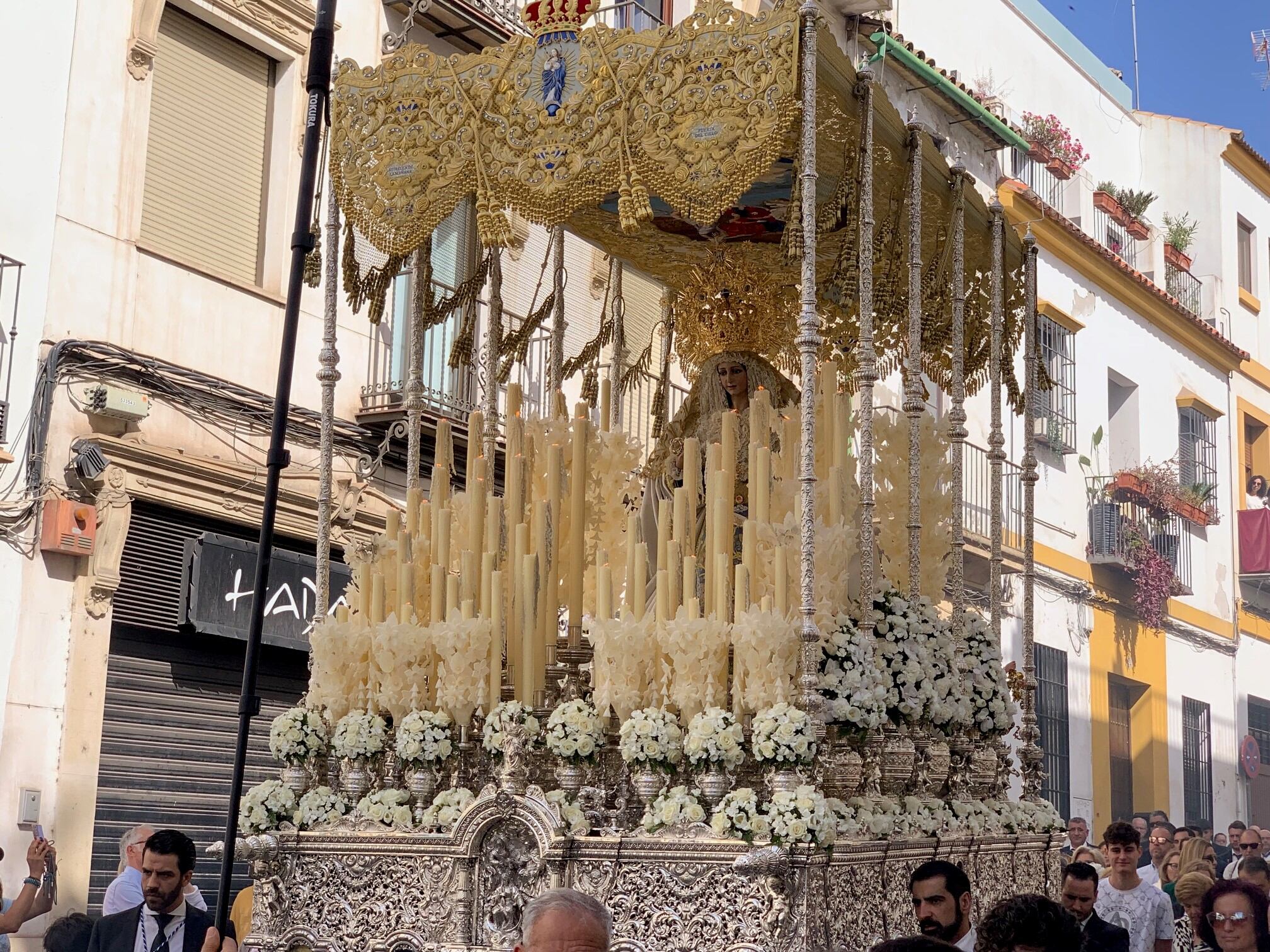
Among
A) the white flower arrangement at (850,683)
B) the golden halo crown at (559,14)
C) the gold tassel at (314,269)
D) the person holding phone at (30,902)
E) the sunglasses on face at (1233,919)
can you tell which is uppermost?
the golden halo crown at (559,14)

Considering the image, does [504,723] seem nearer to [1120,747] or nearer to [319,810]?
[319,810]

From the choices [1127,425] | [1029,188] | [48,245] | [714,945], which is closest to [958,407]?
[714,945]

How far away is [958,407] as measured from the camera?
8.25 m

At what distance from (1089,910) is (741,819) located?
53.8 inches

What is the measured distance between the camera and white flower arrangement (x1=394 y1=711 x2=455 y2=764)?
6734mm

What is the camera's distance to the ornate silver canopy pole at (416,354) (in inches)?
309

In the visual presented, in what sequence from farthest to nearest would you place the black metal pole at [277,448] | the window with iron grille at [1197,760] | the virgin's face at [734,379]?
the window with iron grille at [1197,760], the virgin's face at [734,379], the black metal pole at [277,448]

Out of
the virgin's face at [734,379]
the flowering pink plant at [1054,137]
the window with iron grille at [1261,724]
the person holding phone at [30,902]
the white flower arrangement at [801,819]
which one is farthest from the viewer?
the window with iron grille at [1261,724]

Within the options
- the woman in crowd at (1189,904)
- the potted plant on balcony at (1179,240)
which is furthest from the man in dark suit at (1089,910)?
the potted plant on balcony at (1179,240)

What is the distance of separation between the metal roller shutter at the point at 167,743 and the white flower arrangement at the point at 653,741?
4.82 metres

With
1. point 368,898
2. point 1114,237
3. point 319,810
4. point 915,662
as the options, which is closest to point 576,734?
point 368,898

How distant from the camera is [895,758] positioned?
677 cm

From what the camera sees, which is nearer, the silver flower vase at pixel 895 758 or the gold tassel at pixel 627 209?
the gold tassel at pixel 627 209

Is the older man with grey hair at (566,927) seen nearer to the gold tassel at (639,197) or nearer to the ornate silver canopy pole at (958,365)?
the gold tassel at (639,197)
